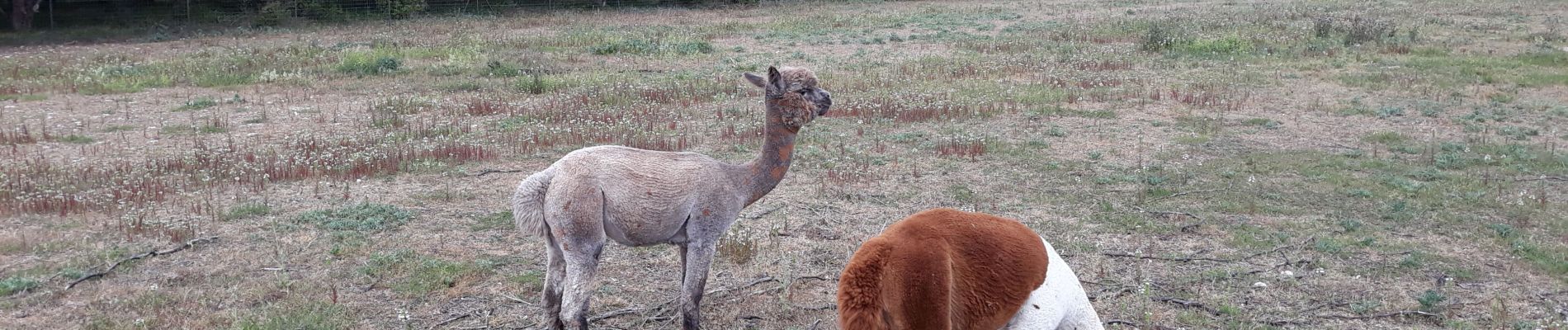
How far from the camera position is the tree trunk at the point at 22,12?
28.3 m

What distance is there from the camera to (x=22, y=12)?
28406mm

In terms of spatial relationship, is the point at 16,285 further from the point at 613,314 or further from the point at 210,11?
the point at 210,11

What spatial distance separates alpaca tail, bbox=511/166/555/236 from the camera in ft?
19.9

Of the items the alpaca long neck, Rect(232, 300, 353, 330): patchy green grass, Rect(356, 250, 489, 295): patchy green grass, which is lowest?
Rect(232, 300, 353, 330): patchy green grass

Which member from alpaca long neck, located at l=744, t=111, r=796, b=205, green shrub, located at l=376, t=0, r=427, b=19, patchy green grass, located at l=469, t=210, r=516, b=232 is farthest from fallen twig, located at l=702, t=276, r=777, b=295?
green shrub, located at l=376, t=0, r=427, b=19

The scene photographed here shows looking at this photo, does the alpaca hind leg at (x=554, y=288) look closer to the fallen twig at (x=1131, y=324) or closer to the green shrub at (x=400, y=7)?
the fallen twig at (x=1131, y=324)

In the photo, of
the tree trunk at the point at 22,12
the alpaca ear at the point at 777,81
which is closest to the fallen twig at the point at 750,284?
the alpaca ear at the point at 777,81

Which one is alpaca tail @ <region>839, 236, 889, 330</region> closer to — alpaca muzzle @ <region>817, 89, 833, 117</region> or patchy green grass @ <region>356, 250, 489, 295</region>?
alpaca muzzle @ <region>817, 89, 833, 117</region>

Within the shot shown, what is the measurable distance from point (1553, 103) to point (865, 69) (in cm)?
1087

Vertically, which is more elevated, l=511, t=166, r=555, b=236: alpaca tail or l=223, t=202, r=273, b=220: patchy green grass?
l=511, t=166, r=555, b=236: alpaca tail

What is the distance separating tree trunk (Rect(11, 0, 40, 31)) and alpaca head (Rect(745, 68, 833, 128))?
2998 cm

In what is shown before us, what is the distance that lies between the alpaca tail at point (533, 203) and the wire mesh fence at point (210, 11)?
28.9 meters

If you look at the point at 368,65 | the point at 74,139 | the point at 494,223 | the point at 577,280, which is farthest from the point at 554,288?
the point at 368,65

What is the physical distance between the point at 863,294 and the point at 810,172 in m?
8.54
